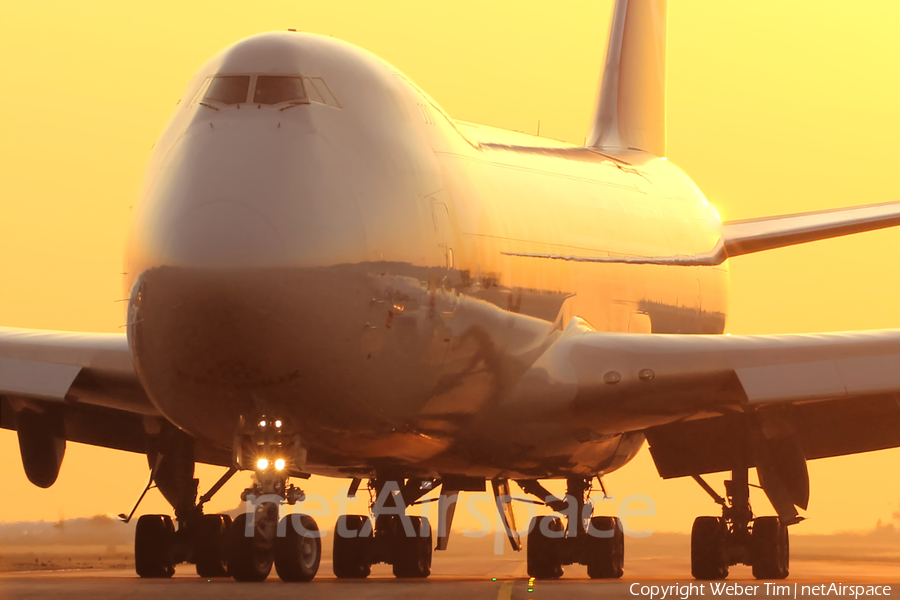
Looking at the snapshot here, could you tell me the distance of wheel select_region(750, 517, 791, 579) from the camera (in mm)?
24031

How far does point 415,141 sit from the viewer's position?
60.9 ft

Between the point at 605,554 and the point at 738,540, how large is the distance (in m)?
1.86

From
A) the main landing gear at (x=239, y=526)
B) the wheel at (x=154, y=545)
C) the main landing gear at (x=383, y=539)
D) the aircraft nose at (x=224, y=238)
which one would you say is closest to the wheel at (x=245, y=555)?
the main landing gear at (x=239, y=526)

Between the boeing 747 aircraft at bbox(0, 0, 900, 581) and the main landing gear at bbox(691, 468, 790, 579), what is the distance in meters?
0.03

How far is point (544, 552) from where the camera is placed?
2452cm

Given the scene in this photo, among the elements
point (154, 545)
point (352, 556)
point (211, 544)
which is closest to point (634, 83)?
point (352, 556)

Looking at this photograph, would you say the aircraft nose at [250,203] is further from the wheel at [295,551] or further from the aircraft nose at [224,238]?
the wheel at [295,551]

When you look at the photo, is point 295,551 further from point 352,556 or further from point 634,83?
point 634,83

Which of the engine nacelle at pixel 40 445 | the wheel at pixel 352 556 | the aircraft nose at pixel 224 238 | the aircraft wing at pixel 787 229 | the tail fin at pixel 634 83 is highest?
the tail fin at pixel 634 83

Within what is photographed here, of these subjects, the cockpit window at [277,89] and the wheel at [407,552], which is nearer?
the cockpit window at [277,89]

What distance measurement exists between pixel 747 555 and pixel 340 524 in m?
5.58

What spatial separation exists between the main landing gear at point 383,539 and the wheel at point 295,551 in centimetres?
375

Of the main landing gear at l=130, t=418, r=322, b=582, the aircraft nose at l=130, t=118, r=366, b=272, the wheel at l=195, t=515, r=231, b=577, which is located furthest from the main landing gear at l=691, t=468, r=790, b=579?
the aircraft nose at l=130, t=118, r=366, b=272

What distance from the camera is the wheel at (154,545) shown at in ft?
72.7
